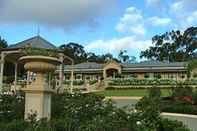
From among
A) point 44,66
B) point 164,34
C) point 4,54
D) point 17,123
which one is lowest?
point 17,123

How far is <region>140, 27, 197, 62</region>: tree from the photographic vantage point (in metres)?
105

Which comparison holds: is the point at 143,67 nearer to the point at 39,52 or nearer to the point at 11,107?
the point at 11,107

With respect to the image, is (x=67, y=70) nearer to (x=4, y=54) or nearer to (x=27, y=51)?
(x=4, y=54)

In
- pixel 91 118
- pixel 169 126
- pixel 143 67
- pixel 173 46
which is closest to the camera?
pixel 91 118

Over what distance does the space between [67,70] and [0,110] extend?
5401 centimetres

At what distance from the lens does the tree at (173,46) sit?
105 meters

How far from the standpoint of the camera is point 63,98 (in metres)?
13.9

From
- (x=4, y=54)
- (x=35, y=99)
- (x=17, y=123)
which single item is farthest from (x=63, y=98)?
(x=4, y=54)

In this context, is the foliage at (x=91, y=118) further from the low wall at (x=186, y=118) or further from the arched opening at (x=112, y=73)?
the arched opening at (x=112, y=73)

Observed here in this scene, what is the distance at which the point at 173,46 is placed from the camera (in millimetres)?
106688

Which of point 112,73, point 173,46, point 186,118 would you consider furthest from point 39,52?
point 173,46

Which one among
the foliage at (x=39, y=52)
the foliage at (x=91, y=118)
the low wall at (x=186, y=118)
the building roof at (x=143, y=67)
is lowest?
the low wall at (x=186, y=118)

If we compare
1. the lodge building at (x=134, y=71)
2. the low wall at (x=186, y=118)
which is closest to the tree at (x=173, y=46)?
the lodge building at (x=134, y=71)

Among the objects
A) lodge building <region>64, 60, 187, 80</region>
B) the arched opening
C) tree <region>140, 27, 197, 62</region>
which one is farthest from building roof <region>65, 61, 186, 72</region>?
tree <region>140, 27, 197, 62</region>
